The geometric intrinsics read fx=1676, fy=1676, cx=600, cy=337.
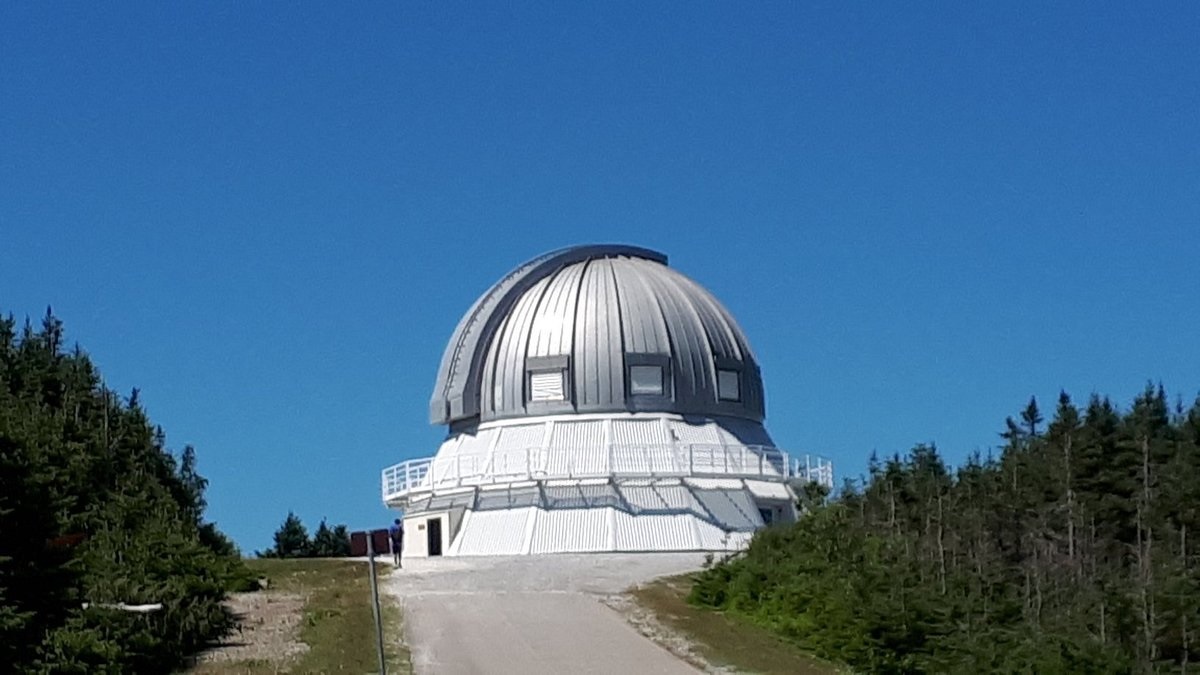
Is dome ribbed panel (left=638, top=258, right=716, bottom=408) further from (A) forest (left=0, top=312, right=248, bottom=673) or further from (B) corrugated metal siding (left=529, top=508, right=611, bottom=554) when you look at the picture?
(A) forest (left=0, top=312, right=248, bottom=673)

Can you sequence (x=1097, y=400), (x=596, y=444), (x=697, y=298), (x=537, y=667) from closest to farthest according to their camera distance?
(x=537, y=667)
(x=1097, y=400)
(x=596, y=444)
(x=697, y=298)

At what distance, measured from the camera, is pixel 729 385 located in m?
51.8

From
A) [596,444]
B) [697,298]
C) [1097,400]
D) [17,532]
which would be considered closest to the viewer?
[17,532]

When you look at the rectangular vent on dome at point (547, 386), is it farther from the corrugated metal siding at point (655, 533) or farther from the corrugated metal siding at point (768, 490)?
the corrugated metal siding at point (768, 490)

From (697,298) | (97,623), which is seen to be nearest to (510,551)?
(697,298)

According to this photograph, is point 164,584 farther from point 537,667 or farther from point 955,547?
point 955,547

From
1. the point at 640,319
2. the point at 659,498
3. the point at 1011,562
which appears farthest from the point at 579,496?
the point at 1011,562

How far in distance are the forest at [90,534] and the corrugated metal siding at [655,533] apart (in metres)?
13.4

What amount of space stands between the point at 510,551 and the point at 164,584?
2259 cm

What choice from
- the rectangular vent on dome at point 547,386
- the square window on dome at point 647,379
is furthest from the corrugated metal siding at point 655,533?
the rectangular vent on dome at point 547,386

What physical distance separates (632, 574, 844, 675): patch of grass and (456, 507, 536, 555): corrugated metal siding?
14.0 meters

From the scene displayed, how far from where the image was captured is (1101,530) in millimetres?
32656

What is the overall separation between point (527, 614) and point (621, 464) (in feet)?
63.8

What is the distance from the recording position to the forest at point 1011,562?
68.4ft
